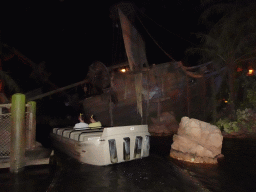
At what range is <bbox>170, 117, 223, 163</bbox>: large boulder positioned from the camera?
23.5 feet

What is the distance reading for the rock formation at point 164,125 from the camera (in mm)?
15878

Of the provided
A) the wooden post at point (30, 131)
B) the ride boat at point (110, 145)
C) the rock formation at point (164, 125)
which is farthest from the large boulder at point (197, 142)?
the rock formation at point (164, 125)

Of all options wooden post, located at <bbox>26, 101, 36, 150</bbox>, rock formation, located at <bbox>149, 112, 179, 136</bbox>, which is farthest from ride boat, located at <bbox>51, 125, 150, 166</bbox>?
rock formation, located at <bbox>149, 112, 179, 136</bbox>

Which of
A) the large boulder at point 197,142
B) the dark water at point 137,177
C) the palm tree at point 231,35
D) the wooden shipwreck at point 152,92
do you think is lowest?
the dark water at point 137,177

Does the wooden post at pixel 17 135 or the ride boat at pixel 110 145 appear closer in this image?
the wooden post at pixel 17 135

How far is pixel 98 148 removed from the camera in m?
5.78

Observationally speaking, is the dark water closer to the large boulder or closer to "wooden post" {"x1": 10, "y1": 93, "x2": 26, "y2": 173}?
"wooden post" {"x1": 10, "y1": 93, "x2": 26, "y2": 173}

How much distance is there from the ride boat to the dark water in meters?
0.34

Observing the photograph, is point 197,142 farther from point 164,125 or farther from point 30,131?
point 164,125

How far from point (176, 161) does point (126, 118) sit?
12.0 meters

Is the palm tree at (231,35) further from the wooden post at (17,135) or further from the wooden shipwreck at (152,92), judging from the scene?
the wooden post at (17,135)

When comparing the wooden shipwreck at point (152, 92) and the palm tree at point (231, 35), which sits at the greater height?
the palm tree at point (231, 35)

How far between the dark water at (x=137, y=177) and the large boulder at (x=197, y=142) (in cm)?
44

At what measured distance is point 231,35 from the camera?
51.4 feet
